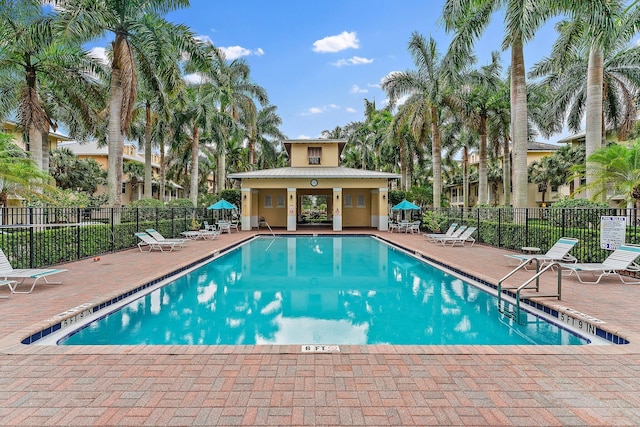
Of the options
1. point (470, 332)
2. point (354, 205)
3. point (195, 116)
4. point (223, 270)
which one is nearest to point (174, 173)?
point (195, 116)

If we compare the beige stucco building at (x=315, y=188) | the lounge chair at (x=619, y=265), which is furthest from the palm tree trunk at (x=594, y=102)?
the beige stucco building at (x=315, y=188)

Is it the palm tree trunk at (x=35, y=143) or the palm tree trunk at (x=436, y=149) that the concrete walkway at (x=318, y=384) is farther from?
the palm tree trunk at (x=436, y=149)

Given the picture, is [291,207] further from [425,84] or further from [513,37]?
[513,37]

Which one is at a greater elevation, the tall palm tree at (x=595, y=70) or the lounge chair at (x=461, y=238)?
the tall palm tree at (x=595, y=70)

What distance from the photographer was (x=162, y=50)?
15047 millimetres

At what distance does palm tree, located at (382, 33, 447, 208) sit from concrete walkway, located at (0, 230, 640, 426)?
20824 millimetres

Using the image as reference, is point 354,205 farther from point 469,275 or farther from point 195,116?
point 469,275

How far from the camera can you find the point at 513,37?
A: 13898 millimetres

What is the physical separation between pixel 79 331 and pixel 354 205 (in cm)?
2393

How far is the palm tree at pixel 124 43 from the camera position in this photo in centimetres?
1416

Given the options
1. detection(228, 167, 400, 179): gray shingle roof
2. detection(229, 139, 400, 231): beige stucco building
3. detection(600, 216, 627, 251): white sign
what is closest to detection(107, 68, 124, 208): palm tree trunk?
detection(228, 167, 400, 179): gray shingle roof

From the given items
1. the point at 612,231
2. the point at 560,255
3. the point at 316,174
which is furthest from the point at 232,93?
the point at 612,231

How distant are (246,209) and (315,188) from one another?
17.4 feet

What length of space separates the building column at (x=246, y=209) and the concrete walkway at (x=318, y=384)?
20.5 m
